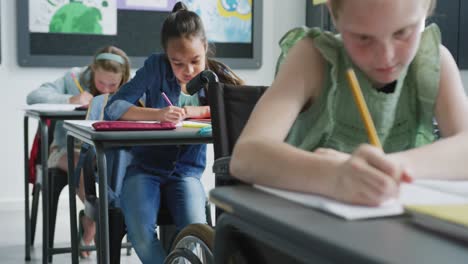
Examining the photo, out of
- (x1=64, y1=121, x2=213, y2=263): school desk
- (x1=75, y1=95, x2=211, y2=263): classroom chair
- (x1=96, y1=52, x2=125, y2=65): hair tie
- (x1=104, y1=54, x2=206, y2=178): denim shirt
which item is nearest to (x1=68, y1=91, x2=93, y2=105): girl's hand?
(x1=96, y1=52, x2=125, y2=65): hair tie

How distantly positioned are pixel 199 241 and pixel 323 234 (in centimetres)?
74

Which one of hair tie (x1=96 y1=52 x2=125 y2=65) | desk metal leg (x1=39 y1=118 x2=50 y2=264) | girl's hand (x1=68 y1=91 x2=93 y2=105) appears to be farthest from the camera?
hair tie (x1=96 y1=52 x2=125 y2=65)

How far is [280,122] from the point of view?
3.10 ft

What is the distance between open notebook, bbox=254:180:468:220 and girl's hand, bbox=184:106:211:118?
1.54 metres

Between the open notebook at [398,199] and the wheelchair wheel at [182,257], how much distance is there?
546mm

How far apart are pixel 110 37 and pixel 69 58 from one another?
0.31m

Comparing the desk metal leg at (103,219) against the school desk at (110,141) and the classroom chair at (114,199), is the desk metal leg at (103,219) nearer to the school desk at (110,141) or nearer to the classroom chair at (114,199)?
the school desk at (110,141)

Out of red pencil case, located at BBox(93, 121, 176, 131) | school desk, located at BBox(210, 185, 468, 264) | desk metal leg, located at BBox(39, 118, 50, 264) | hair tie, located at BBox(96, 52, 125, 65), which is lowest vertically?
desk metal leg, located at BBox(39, 118, 50, 264)

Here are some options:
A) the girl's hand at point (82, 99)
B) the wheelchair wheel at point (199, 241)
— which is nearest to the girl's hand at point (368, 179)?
the wheelchair wheel at point (199, 241)

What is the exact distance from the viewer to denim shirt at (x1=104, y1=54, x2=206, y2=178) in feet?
7.23

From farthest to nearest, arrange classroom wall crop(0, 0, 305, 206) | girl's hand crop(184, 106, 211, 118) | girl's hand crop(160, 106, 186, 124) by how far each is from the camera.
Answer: classroom wall crop(0, 0, 305, 206)
girl's hand crop(184, 106, 211, 118)
girl's hand crop(160, 106, 186, 124)

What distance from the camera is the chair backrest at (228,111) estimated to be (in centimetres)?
149

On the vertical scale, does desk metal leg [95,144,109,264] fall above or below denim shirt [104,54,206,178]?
below

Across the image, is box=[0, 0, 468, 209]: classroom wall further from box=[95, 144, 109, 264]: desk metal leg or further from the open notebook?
the open notebook
